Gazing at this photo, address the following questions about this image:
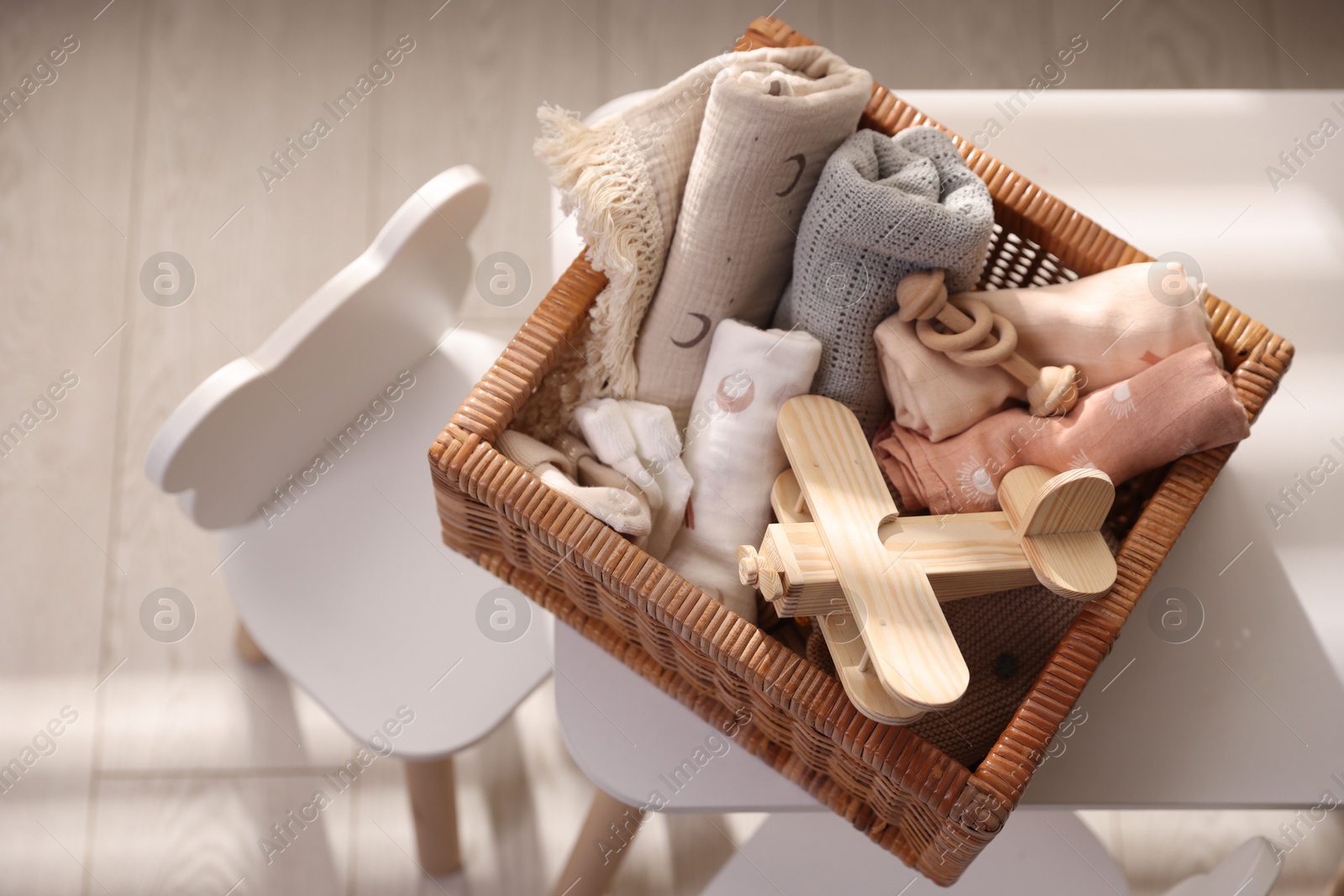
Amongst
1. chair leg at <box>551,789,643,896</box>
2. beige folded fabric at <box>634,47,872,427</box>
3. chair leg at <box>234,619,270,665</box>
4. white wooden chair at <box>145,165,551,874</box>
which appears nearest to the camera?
beige folded fabric at <box>634,47,872,427</box>

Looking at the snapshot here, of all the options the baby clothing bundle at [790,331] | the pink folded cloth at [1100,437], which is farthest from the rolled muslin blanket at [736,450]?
the pink folded cloth at [1100,437]

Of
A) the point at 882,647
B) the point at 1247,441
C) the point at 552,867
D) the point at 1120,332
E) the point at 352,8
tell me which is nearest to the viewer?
the point at 882,647

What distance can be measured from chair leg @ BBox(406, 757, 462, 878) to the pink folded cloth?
599mm

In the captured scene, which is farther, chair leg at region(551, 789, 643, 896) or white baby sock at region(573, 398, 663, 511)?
chair leg at region(551, 789, 643, 896)

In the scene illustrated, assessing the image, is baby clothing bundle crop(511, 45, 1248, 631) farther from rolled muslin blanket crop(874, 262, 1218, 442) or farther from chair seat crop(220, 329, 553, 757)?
chair seat crop(220, 329, 553, 757)

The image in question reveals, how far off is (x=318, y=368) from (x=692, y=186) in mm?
366

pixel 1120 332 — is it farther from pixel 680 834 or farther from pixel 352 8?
pixel 352 8

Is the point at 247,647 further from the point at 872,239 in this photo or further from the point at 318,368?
the point at 872,239

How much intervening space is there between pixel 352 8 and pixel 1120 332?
134 cm

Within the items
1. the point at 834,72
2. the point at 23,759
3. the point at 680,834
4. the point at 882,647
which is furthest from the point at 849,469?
the point at 23,759

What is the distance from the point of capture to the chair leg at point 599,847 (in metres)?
1.04

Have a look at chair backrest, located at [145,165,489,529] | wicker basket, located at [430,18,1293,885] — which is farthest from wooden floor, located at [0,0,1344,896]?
wicker basket, located at [430,18,1293,885]

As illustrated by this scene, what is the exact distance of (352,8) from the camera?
5.36 ft

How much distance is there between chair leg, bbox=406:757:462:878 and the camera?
1.13 metres
